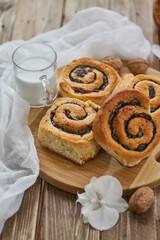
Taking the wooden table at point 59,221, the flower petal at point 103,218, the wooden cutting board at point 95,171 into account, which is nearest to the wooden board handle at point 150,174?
the wooden cutting board at point 95,171

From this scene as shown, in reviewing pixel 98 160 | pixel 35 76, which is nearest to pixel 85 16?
pixel 35 76

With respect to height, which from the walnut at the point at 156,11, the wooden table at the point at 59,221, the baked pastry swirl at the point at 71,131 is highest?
the walnut at the point at 156,11

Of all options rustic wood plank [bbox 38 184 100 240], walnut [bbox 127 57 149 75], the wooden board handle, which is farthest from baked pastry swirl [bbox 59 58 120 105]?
rustic wood plank [bbox 38 184 100 240]

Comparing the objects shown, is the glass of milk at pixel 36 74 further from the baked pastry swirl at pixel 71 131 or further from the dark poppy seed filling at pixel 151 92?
the dark poppy seed filling at pixel 151 92

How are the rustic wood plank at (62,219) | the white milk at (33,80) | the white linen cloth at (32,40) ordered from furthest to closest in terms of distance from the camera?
the white milk at (33,80)
the white linen cloth at (32,40)
the rustic wood plank at (62,219)

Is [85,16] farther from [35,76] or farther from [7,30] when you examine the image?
[35,76]

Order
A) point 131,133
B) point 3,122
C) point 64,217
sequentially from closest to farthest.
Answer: point 64,217
point 131,133
point 3,122

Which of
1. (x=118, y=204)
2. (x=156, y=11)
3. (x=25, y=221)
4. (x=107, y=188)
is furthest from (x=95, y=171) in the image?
(x=156, y=11)
